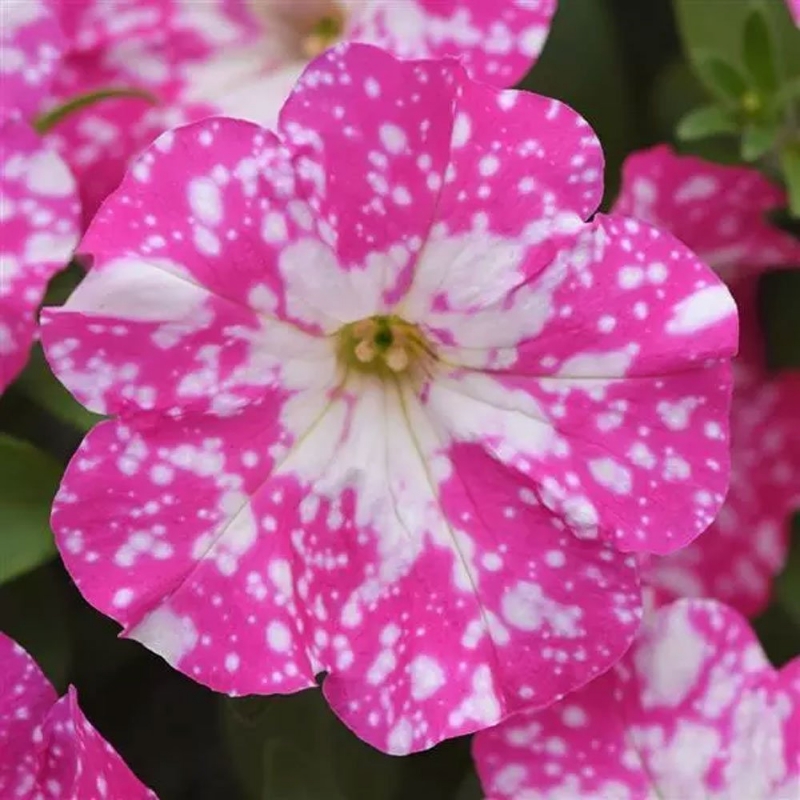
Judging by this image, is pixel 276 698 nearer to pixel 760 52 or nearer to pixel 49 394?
pixel 49 394

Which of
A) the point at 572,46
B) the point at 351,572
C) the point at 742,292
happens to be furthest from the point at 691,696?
the point at 572,46

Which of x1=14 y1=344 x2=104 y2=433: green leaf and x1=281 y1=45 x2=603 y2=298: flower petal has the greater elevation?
x1=281 y1=45 x2=603 y2=298: flower petal

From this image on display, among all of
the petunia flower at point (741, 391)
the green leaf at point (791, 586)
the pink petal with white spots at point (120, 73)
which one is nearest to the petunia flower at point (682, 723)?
the petunia flower at point (741, 391)

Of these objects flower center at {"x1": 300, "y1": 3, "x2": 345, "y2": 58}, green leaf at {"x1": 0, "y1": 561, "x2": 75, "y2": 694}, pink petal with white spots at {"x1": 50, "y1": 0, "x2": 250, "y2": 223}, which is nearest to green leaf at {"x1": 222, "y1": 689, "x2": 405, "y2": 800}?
green leaf at {"x1": 0, "y1": 561, "x2": 75, "y2": 694}

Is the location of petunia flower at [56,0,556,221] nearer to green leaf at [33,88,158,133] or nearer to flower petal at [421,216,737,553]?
green leaf at [33,88,158,133]

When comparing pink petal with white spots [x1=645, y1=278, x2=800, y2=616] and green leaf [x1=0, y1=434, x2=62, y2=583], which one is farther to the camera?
pink petal with white spots [x1=645, y1=278, x2=800, y2=616]
